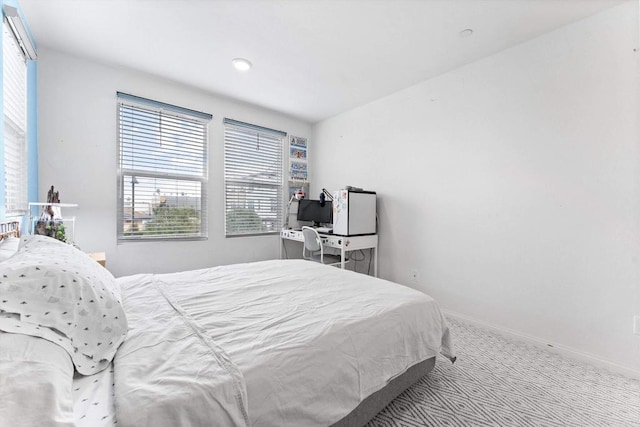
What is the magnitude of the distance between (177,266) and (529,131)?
12.2 feet

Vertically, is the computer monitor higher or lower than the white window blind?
lower

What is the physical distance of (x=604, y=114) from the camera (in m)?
1.89

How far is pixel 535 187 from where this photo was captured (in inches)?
85.9

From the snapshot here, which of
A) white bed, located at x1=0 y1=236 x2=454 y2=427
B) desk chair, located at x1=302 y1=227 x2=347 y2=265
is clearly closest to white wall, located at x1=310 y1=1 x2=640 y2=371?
desk chair, located at x1=302 y1=227 x2=347 y2=265

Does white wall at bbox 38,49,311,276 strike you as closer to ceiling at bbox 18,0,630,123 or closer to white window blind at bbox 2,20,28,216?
ceiling at bbox 18,0,630,123

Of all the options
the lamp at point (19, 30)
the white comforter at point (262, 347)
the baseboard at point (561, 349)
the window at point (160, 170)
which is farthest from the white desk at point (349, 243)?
the lamp at point (19, 30)

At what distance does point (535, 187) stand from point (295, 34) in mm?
2312

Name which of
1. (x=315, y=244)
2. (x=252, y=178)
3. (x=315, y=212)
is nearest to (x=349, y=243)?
(x=315, y=244)

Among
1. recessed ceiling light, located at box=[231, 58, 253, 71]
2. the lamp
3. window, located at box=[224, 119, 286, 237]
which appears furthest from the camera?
window, located at box=[224, 119, 286, 237]

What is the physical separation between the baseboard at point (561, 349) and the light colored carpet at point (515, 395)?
44 millimetres

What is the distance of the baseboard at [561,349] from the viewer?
5.88 ft

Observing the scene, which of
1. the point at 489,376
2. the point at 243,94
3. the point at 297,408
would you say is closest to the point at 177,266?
the point at 243,94

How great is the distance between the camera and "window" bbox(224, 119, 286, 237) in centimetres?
350

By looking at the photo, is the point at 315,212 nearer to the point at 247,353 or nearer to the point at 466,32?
the point at 466,32
